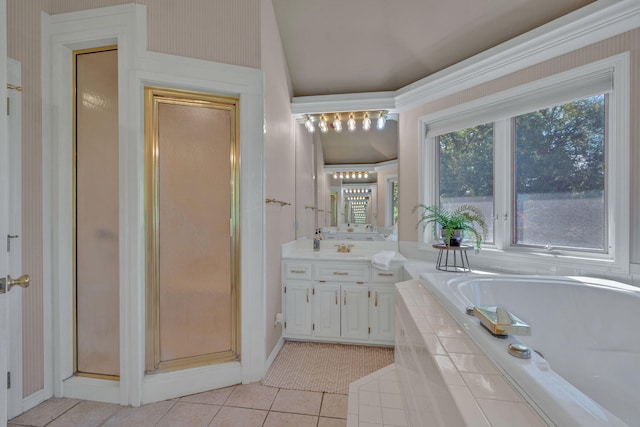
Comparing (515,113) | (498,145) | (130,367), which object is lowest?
(130,367)

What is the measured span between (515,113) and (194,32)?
2.32 m

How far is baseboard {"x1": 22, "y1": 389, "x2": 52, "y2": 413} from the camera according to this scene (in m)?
1.51

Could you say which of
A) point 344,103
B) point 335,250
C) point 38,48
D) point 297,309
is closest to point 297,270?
point 297,309

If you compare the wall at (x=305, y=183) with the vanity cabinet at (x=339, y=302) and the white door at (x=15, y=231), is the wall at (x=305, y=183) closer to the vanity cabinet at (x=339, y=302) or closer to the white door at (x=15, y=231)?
the vanity cabinet at (x=339, y=302)

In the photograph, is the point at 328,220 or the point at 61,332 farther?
the point at 328,220

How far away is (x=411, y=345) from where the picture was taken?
4.09 ft

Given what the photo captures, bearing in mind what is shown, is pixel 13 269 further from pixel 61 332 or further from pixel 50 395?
pixel 50 395

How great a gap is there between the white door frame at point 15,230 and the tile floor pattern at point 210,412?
0.62ft

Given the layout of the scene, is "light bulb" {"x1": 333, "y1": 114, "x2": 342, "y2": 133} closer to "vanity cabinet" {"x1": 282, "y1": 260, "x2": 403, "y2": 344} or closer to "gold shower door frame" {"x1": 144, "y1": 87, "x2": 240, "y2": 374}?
"gold shower door frame" {"x1": 144, "y1": 87, "x2": 240, "y2": 374}

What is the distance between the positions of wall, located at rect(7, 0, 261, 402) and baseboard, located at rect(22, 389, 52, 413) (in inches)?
1.1

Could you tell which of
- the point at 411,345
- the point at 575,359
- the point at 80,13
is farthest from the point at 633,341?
the point at 80,13

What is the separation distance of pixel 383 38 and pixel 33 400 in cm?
353

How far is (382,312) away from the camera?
2.26 m

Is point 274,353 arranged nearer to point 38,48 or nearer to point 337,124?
point 337,124
